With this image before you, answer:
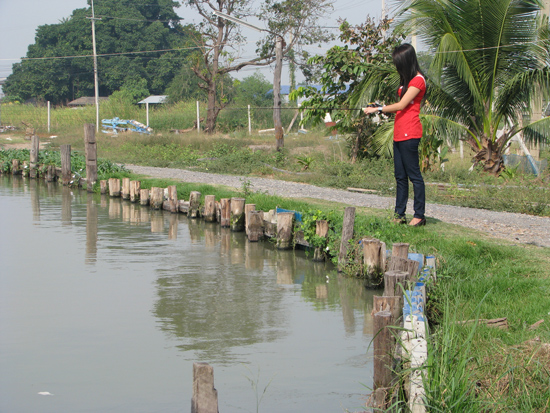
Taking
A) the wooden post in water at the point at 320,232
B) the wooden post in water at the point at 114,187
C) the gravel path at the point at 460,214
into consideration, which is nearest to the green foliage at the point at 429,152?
the gravel path at the point at 460,214

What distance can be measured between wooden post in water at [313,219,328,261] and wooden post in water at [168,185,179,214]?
516 centimetres

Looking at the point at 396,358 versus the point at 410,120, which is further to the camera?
the point at 410,120

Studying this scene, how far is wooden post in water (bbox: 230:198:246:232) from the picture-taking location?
38.6ft

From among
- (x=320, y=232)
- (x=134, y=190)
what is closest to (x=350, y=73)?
(x=134, y=190)

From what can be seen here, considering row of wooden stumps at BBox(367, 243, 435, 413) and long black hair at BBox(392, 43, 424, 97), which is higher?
long black hair at BBox(392, 43, 424, 97)

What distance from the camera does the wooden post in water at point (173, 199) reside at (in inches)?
552

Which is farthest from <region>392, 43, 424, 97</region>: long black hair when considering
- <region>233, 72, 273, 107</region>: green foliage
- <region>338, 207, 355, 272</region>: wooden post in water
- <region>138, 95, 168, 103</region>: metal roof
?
<region>138, 95, 168, 103</region>: metal roof

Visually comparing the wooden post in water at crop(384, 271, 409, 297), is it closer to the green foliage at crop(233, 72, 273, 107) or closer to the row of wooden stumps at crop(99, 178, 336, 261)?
the row of wooden stumps at crop(99, 178, 336, 261)

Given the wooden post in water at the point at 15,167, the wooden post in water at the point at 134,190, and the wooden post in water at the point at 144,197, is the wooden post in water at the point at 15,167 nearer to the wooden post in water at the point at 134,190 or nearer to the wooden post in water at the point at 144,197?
the wooden post in water at the point at 134,190

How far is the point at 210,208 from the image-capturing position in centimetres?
1268

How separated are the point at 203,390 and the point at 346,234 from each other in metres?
5.24

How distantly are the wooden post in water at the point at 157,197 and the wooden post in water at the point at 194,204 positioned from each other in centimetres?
148

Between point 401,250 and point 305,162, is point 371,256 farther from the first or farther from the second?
point 305,162

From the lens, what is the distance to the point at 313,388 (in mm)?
5355
